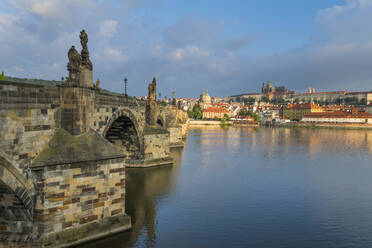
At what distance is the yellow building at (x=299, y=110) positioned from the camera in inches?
6639

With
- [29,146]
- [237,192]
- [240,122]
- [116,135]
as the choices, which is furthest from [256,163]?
[240,122]

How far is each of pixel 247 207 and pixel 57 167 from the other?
12383mm

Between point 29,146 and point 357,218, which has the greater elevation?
point 29,146

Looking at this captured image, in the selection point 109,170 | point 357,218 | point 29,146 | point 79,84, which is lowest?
point 357,218

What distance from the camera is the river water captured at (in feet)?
48.6

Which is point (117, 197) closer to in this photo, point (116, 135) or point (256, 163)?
point (116, 135)

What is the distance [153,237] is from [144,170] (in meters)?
14.8

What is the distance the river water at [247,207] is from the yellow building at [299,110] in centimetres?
14267

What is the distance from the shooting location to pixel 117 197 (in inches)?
566

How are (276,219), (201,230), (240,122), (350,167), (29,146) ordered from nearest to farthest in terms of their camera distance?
(29,146) → (201,230) → (276,219) → (350,167) → (240,122)

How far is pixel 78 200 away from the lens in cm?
1276

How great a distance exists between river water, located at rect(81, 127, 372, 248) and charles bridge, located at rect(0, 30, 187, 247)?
1.52 metres

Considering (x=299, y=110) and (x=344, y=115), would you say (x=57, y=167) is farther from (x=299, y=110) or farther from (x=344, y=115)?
(x=299, y=110)

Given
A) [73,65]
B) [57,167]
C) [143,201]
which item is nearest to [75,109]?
[73,65]
